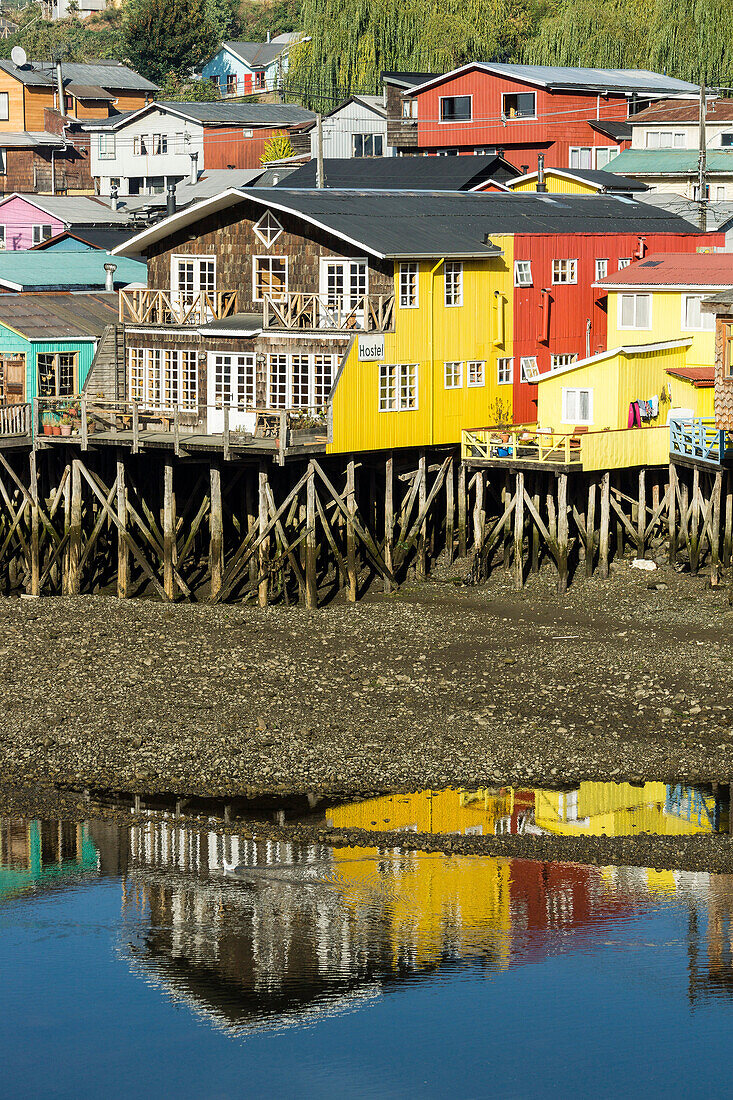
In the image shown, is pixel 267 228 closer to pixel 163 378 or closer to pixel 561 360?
pixel 163 378

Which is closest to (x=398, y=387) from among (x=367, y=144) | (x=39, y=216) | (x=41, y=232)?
(x=41, y=232)

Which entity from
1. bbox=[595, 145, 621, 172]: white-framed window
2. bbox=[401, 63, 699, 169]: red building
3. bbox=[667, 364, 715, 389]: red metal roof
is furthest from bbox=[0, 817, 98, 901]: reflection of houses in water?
bbox=[595, 145, 621, 172]: white-framed window

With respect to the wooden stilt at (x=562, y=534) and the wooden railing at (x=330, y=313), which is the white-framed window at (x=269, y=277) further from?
the wooden stilt at (x=562, y=534)

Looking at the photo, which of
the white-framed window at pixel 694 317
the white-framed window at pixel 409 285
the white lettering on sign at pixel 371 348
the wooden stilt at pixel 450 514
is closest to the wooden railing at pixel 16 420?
the white lettering on sign at pixel 371 348

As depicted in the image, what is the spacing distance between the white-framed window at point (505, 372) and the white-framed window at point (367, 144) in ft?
141

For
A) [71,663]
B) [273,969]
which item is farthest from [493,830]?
[71,663]

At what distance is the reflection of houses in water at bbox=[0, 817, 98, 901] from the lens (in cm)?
2488

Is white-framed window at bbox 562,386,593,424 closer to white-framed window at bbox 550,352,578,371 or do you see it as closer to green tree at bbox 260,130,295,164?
white-framed window at bbox 550,352,578,371

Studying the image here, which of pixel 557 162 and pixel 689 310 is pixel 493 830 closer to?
pixel 689 310

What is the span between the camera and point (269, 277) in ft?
138

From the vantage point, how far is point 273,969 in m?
22.0

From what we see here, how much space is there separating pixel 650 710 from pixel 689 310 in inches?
648

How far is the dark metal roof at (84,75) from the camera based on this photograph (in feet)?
336

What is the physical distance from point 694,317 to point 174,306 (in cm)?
1417
